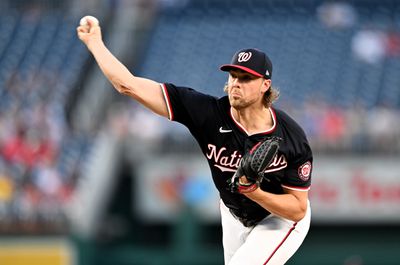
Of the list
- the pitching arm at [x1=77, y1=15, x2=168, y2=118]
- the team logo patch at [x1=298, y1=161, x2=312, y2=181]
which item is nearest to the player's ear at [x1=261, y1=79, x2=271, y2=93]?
the team logo patch at [x1=298, y1=161, x2=312, y2=181]

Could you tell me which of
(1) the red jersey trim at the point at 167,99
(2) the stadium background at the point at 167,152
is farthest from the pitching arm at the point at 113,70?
(2) the stadium background at the point at 167,152

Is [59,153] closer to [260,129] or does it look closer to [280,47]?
[280,47]

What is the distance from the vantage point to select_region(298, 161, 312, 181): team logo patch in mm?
5547

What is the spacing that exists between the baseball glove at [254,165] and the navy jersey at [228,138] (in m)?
0.34

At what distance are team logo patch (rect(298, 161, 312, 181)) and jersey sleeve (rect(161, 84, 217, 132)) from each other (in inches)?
24.9

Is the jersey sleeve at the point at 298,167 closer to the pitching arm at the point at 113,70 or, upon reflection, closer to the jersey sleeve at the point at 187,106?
the jersey sleeve at the point at 187,106

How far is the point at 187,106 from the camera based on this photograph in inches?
216

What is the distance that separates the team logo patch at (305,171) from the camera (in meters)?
5.55

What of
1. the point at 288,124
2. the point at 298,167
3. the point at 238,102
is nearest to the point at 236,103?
the point at 238,102

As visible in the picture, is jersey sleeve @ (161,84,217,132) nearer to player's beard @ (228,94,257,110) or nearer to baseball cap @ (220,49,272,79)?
player's beard @ (228,94,257,110)

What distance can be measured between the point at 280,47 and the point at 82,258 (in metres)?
6.39

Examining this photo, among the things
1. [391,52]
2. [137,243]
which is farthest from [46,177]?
[391,52]

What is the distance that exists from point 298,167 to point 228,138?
1.48 feet

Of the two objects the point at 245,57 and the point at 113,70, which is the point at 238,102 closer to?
the point at 245,57
